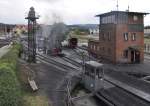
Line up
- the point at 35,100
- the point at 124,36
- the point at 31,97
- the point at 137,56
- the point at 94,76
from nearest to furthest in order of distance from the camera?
the point at 35,100 → the point at 31,97 → the point at 94,76 → the point at 124,36 → the point at 137,56

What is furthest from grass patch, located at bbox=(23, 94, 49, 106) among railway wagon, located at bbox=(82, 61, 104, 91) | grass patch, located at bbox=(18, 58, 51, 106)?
railway wagon, located at bbox=(82, 61, 104, 91)

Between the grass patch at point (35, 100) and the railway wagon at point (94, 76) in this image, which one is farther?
the railway wagon at point (94, 76)

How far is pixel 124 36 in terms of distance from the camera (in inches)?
1857

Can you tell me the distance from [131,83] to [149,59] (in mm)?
22771

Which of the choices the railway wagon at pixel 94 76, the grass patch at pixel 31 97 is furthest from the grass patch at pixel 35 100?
the railway wagon at pixel 94 76

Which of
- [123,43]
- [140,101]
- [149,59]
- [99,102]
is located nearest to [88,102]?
[99,102]

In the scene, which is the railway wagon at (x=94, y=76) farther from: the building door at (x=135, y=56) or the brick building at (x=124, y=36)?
the building door at (x=135, y=56)

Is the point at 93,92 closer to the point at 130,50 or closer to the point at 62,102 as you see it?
the point at 62,102

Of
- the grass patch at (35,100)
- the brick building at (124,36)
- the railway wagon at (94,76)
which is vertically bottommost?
the grass patch at (35,100)

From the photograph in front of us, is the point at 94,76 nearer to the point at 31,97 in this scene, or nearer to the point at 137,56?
the point at 31,97

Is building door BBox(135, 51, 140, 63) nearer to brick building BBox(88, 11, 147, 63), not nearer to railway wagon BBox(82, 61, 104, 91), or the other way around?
brick building BBox(88, 11, 147, 63)

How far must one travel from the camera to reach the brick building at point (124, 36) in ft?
153

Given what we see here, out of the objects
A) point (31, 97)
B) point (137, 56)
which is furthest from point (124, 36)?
point (31, 97)

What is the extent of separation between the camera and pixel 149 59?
167ft
